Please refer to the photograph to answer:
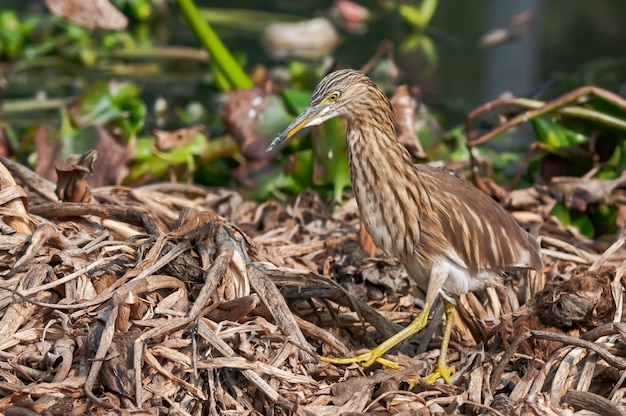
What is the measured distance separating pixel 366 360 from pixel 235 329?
0.43 metres

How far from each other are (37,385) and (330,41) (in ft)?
21.6

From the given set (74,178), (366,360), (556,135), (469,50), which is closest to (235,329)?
(366,360)

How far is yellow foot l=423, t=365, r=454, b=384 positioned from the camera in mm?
3083

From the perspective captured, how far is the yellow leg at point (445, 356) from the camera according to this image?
10.2 feet

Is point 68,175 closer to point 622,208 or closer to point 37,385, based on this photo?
point 37,385

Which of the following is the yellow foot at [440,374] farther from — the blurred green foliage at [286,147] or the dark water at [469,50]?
the dark water at [469,50]

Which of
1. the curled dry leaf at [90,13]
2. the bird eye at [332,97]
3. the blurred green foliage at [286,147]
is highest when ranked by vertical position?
the curled dry leaf at [90,13]

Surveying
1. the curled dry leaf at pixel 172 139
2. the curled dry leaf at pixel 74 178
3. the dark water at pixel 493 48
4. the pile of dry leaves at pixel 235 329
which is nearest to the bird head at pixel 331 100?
the pile of dry leaves at pixel 235 329

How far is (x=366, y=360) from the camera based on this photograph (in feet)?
9.95

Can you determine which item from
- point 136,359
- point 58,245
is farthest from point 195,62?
point 136,359

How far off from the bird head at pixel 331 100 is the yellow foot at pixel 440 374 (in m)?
0.86

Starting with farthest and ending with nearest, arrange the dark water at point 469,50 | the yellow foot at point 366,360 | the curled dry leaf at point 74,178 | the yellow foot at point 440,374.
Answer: the dark water at point 469,50 → the curled dry leaf at point 74,178 → the yellow foot at point 440,374 → the yellow foot at point 366,360

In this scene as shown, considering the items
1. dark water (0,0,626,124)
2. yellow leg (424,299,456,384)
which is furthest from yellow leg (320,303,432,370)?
dark water (0,0,626,124)

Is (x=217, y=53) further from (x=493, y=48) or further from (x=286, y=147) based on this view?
(x=493, y=48)
